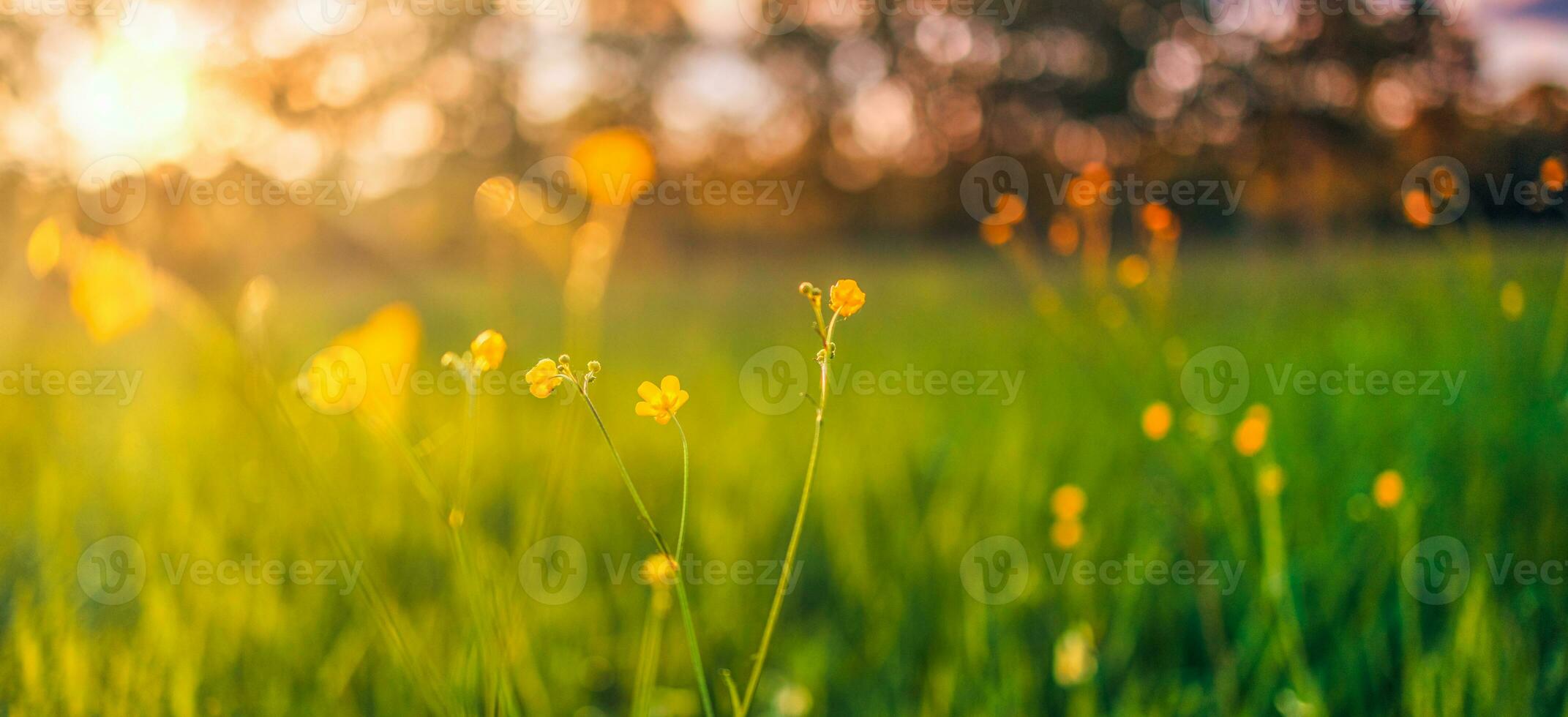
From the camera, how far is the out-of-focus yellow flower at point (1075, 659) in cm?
125

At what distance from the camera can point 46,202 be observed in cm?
385

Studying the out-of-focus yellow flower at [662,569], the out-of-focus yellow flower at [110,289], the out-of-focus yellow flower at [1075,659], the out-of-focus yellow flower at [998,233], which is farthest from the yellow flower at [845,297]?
the out-of-focus yellow flower at [998,233]

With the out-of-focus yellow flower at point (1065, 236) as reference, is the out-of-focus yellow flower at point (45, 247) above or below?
below

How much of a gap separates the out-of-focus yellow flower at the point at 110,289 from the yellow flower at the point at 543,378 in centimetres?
40

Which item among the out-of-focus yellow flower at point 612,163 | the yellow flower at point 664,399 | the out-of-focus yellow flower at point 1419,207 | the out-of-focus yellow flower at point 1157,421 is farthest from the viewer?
the out-of-focus yellow flower at point 1157,421

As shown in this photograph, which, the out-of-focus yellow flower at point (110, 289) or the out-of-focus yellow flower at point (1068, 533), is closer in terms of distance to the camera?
the out-of-focus yellow flower at point (110, 289)

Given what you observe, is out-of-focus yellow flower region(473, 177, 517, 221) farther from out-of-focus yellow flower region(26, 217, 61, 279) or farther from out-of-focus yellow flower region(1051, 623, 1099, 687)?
out-of-focus yellow flower region(1051, 623, 1099, 687)

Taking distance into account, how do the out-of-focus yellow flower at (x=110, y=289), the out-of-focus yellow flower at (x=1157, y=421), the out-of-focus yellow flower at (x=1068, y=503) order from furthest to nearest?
1. the out-of-focus yellow flower at (x=1068, y=503)
2. the out-of-focus yellow flower at (x=1157, y=421)
3. the out-of-focus yellow flower at (x=110, y=289)

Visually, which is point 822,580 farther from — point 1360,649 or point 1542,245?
point 1542,245

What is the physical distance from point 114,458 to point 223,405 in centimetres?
74

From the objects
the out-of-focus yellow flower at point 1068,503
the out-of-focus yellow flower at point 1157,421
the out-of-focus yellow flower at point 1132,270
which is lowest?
the out-of-focus yellow flower at point 1068,503

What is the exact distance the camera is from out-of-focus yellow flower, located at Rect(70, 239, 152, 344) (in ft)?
2.58

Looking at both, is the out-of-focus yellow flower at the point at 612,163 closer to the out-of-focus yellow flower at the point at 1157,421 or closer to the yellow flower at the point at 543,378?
the yellow flower at the point at 543,378

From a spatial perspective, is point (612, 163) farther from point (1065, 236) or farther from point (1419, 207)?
point (1419, 207)
